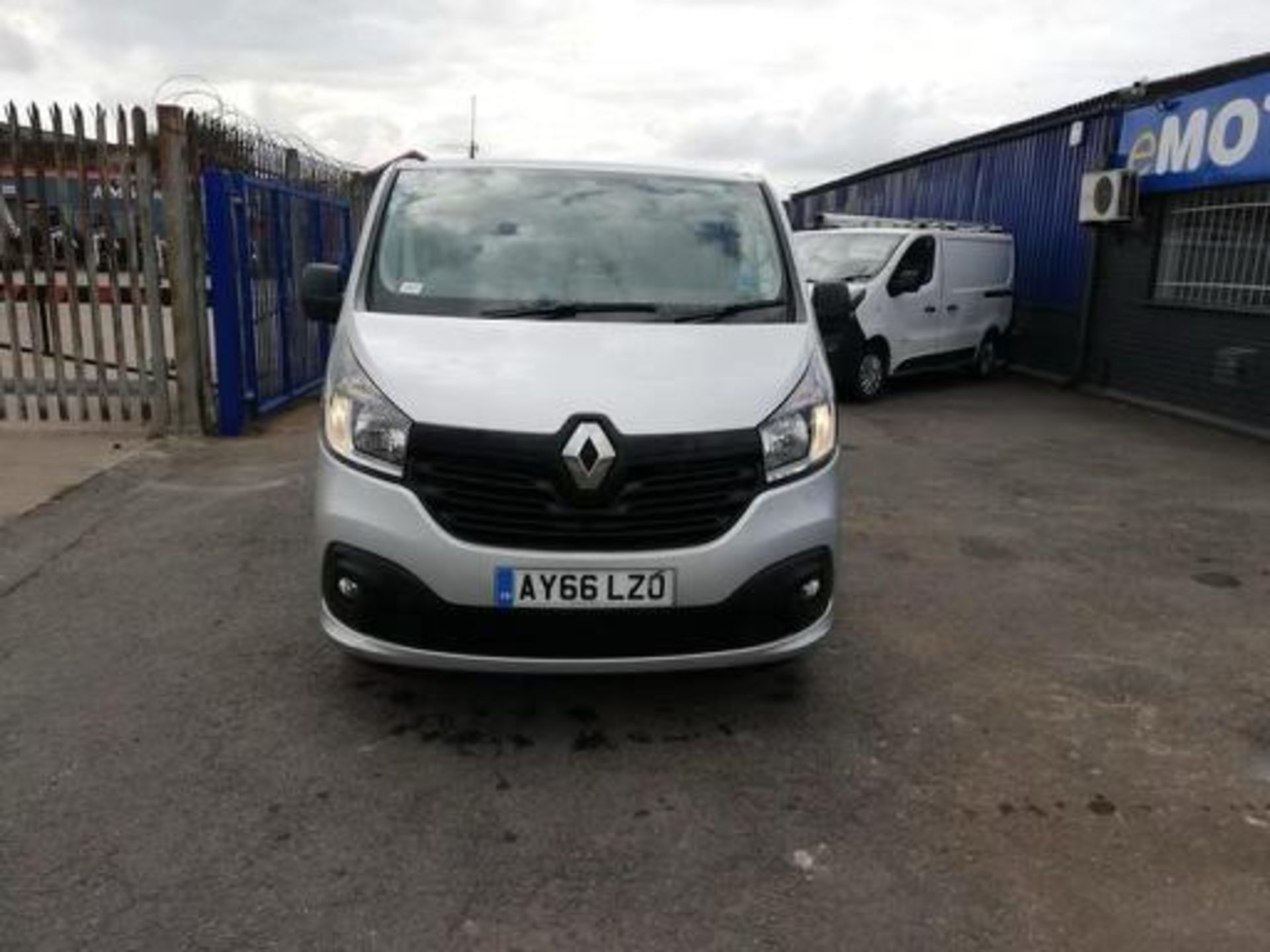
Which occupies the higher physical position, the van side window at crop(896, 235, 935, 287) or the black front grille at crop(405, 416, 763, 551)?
the van side window at crop(896, 235, 935, 287)

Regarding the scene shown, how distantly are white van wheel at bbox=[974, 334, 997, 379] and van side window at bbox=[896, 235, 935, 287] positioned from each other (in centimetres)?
A: 188

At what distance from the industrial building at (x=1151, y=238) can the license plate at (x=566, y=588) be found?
30.1 ft

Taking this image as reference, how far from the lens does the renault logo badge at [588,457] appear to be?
3.44 meters

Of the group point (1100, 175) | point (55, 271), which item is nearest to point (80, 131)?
point (55, 271)

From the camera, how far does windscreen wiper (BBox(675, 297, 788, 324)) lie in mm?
4250

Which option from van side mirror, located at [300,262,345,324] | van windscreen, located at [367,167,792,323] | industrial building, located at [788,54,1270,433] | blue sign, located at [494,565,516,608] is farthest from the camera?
industrial building, located at [788,54,1270,433]

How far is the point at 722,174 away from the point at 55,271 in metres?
5.91

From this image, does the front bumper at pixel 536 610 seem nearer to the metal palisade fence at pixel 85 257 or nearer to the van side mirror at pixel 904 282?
the metal palisade fence at pixel 85 257

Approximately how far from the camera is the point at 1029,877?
10.1ft

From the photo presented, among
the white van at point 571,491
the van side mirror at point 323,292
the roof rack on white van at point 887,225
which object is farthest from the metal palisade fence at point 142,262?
the roof rack on white van at point 887,225

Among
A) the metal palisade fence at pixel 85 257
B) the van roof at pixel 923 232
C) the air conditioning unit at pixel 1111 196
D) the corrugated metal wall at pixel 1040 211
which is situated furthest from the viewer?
the corrugated metal wall at pixel 1040 211

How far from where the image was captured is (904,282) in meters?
12.5

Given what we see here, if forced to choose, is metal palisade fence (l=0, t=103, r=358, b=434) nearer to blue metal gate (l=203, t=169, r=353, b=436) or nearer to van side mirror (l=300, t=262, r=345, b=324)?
blue metal gate (l=203, t=169, r=353, b=436)

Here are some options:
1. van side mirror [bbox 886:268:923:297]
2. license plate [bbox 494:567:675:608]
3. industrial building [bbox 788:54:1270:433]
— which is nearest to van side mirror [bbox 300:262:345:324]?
license plate [bbox 494:567:675:608]
